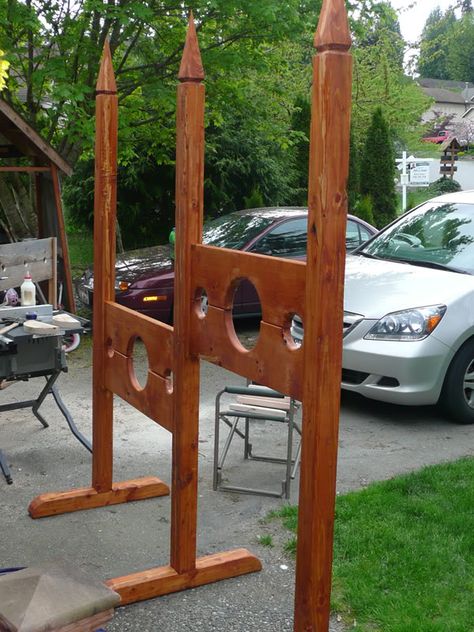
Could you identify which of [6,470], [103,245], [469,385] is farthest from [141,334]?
[469,385]

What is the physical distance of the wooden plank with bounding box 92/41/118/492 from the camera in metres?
4.99

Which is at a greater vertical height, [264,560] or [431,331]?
[431,331]

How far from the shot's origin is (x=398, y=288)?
7129mm

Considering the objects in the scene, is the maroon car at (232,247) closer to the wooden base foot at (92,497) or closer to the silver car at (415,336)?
the silver car at (415,336)

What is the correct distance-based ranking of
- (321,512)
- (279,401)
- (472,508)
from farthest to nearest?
(279,401) < (472,508) < (321,512)

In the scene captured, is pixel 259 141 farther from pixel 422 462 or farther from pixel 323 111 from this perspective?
pixel 323 111

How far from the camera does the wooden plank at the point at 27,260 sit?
7.71 metres

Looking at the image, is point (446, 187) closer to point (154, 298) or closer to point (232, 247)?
point (232, 247)

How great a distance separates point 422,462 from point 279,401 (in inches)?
44.9

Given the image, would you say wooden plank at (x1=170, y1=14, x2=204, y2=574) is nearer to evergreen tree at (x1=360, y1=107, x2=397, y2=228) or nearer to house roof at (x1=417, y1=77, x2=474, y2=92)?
evergreen tree at (x1=360, y1=107, x2=397, y2=228)

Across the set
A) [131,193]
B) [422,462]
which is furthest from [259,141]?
[422,462]

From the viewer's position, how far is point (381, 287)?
23.7 feet

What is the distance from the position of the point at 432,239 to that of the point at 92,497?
402 centimetres

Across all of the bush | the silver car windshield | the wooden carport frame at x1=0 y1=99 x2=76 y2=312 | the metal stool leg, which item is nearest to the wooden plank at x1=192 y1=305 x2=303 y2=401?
the metal stool leg
